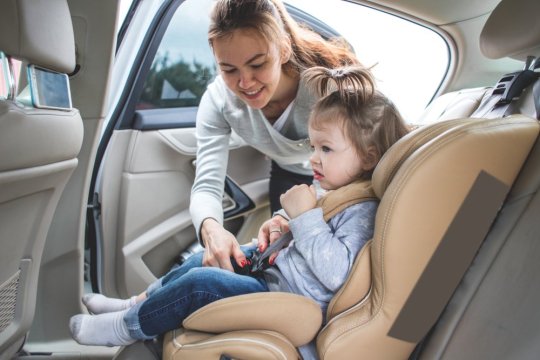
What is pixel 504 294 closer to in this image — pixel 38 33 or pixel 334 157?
pixel 334 157

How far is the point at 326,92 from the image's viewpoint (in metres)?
1.16

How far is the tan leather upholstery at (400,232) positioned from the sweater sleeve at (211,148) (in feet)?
2.25

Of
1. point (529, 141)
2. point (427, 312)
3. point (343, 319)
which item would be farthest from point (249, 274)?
point (529, 141)

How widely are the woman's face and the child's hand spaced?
0.46 m

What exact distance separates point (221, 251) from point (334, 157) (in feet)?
1.38

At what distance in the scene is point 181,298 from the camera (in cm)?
102

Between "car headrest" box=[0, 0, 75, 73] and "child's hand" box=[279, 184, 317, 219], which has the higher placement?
"car headrest" box=[0, 0, 75, 73]

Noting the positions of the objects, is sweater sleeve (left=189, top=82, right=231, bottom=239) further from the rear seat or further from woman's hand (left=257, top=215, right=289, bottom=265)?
the rear seat

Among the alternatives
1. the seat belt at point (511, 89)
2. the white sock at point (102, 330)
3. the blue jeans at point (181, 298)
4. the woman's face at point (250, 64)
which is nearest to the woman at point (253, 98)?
the woman's face at point (250, 64)

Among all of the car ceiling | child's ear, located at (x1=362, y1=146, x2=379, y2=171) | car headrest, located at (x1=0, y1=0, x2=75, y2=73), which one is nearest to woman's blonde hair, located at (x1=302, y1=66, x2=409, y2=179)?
child's ear, located at (x1=362, y1=146, x2=379, y2=171)

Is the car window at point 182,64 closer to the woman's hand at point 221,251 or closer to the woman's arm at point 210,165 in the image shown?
the woman's arm at point 210,165

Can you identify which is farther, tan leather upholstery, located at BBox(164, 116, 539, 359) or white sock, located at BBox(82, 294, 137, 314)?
white sock, located at BBox(82, 294, 137, 314)

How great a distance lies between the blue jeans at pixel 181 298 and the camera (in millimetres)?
1014

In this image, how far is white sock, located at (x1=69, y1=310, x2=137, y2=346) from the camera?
3.52 ft
